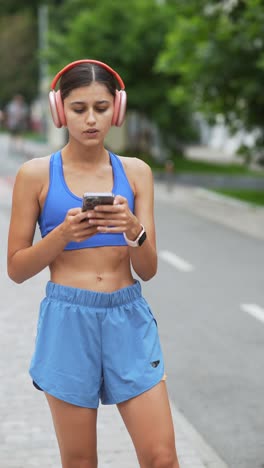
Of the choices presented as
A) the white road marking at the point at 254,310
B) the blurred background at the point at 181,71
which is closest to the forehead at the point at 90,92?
the white road marking at the point at 254,310

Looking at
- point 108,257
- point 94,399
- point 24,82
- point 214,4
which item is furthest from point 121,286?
point 24,82

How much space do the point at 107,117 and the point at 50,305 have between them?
0.63 m

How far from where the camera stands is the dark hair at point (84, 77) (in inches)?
142

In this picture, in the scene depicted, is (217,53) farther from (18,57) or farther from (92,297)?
(18,57)

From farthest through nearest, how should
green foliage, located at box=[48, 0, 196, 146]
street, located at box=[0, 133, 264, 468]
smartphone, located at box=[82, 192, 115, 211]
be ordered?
green foliage, located at box=[48, 0, 196, 146]
street, located at box=[0, 133, 264, 468]
smartphone, located at box=[82, 192, 115, 211]

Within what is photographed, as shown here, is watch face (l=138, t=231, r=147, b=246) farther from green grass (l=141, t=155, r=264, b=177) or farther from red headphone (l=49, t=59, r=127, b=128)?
green grass (l=141, t=155, r=264, b=177)

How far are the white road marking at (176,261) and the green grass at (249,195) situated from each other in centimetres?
789

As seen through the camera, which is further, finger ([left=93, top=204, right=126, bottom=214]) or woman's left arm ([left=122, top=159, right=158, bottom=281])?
woman's left arm ([left=122, top=159, right=158, bottom=281])

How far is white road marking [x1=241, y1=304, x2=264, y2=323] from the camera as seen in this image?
32.2 ft

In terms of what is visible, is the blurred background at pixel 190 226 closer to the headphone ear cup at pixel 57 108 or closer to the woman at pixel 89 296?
the woman at pixel 89 296

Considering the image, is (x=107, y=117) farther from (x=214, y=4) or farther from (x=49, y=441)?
(x=214, y=4)

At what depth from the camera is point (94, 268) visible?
3662mm

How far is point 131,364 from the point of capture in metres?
3.65

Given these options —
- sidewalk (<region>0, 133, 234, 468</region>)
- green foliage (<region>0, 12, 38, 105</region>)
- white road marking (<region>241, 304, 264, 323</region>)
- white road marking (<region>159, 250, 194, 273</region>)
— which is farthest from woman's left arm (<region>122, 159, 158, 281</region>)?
green foliage (<region>0, 12, 38, 105</region>)
